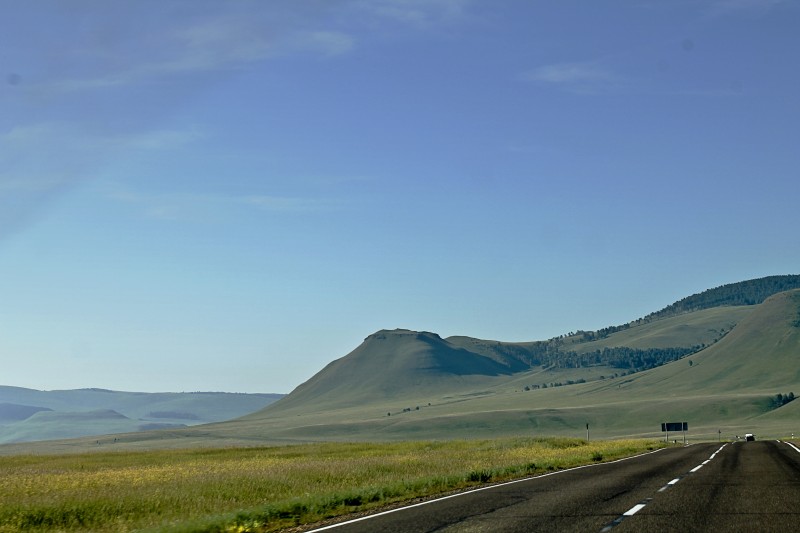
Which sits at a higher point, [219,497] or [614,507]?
[219,497]

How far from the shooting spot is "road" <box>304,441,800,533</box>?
1619 cm

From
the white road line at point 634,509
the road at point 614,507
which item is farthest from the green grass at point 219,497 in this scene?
the white road line at point 634,509

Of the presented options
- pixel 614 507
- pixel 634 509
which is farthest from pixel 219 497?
pixel 634 509

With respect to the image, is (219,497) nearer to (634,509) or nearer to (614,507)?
(614,507)

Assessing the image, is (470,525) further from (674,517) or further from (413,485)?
(413,485)

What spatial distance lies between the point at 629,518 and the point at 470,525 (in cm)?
297

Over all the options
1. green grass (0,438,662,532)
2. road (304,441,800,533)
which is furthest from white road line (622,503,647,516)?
green grass (0,438,662,532)

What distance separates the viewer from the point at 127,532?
18688 mm

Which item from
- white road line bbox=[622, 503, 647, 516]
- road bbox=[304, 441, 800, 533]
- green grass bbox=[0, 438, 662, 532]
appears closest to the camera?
road bbox=[304, 441, 800, 533]

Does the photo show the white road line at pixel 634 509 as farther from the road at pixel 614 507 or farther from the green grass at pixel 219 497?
the green grass at pixel 219 497

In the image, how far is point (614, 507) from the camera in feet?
63.3

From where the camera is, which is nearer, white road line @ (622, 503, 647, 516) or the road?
the road

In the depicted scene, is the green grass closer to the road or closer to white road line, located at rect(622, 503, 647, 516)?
the road

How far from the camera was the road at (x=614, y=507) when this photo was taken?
16.2 meters
